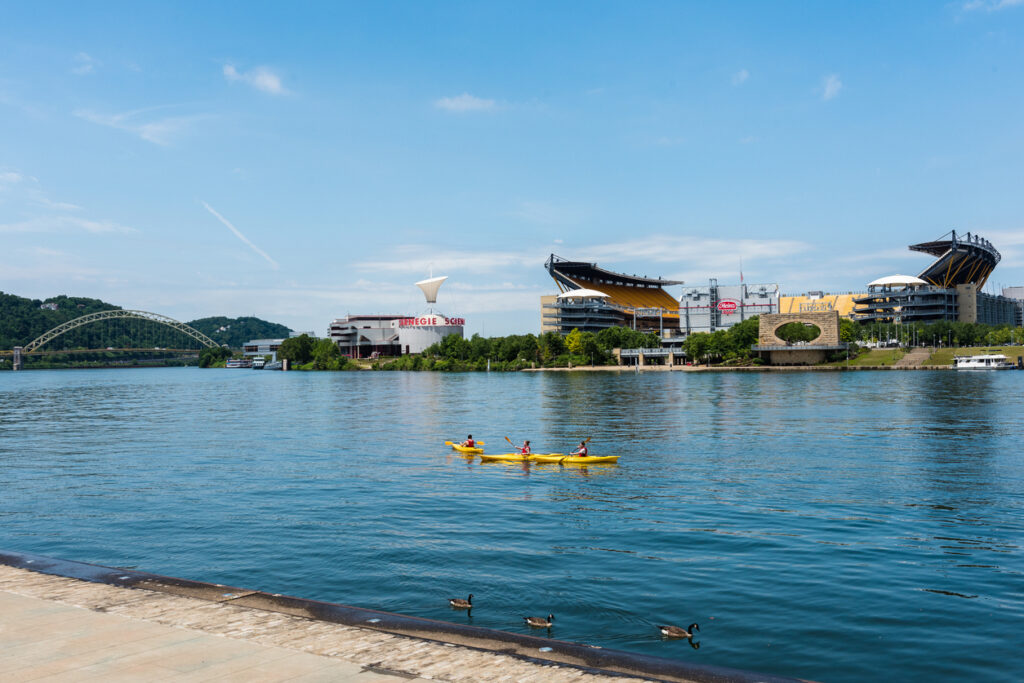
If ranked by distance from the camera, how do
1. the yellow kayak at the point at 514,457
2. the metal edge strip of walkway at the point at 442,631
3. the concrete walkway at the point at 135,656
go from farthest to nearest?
1. the yellow kayak at the point at 514,457
2. the metal edge strip of walkway at the point at 442,631
3. the concrete walkway at the point at 135,656

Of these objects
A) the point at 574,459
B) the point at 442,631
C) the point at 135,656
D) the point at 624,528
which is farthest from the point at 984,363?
the point at 135,656

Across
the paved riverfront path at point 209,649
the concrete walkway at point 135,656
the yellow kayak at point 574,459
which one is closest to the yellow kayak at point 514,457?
the yellow kayak at point 574,459

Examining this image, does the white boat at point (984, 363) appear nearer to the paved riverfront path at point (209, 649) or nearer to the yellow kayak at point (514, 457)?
the yellow kayak at point (514, 457)

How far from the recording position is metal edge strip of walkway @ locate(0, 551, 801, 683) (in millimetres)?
14664

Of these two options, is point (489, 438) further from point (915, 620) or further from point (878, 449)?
point (915, 620)

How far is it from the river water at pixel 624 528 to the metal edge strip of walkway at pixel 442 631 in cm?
242

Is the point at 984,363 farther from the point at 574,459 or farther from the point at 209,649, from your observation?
the point at 209,649

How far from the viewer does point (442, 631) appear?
Result: 17.0 metres

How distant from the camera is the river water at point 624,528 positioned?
19906 millimetres

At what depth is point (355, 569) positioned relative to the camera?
2508cm

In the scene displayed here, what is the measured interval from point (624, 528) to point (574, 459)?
16889mm

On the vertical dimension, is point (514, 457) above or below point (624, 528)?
above

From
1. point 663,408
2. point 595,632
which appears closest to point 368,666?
point 595,632

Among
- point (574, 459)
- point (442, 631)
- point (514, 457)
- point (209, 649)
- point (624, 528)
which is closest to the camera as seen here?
point (209, 649)
